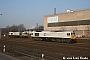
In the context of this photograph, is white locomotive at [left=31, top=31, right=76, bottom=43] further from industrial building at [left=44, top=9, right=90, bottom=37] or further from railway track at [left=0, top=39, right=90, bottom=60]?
industrial building at [left=44, top=9, right=90, bottom=37]

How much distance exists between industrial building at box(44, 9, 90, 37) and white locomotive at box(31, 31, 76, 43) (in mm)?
26867

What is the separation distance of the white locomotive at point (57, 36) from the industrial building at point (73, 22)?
88.1 feet

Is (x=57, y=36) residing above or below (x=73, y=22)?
below

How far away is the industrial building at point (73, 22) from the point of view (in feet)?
252

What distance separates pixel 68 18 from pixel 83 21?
1128 cm

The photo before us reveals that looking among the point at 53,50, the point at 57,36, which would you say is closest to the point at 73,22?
the point at 57,36

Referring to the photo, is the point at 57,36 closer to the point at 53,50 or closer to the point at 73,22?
the point at 53,50

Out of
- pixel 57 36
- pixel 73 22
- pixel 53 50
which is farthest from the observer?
pixel 73 22

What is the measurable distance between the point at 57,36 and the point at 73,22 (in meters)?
35.8

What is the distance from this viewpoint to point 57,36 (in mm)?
50312

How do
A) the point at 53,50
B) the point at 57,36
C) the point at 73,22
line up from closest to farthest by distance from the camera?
the point at 53,50 < the point at 57,36 < the point at 73,22

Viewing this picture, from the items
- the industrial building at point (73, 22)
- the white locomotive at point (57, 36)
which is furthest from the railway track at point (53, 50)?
the industrial building at point (73, 22)

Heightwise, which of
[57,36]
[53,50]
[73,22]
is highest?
[73,22]

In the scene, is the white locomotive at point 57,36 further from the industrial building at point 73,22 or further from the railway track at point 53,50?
the industrial building at point 73,22
